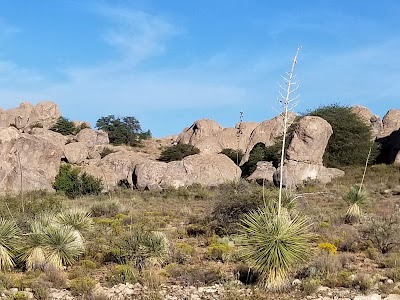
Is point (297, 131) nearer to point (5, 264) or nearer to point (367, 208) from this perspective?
point (367, 208)

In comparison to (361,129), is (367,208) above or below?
below

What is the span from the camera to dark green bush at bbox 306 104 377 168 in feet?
136

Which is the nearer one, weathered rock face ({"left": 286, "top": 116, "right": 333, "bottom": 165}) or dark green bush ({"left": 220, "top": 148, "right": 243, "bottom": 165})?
weathered rock face ({"left": 286, "top": 116, "right": 333, "bottom": 165})

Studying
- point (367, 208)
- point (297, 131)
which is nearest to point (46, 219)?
point (367, 208)

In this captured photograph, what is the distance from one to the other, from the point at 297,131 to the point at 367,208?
17335 mm

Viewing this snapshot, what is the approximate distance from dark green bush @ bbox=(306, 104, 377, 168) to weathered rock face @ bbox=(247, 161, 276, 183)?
692 cm

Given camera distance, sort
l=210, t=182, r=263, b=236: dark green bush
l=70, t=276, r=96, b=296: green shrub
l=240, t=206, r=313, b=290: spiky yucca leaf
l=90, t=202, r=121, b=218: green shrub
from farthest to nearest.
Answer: l=90, t=202, r=121, b=218: green shrub → l=210, t=182, r=263, b=236: dark green bush → l=70, t=276, r=96, b=296: green shrub → l=240, t=206, r=313, b=290: spiky yucca leaf

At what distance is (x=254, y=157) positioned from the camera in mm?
42438

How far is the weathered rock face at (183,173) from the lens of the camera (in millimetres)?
34625

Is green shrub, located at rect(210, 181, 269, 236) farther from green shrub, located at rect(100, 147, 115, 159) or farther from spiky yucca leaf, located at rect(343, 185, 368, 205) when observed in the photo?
green shrub, located at rect(100, 147, 115, 159)

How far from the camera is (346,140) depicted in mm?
42125

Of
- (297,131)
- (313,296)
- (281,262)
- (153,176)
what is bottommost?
(313,296)

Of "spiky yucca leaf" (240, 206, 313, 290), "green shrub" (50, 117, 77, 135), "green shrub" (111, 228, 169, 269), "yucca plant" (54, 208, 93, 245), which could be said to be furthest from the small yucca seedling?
"green shrub" (50, 117, 77, 135)

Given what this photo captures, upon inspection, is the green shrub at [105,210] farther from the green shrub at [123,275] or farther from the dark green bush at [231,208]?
the green shrub at [123,275]
